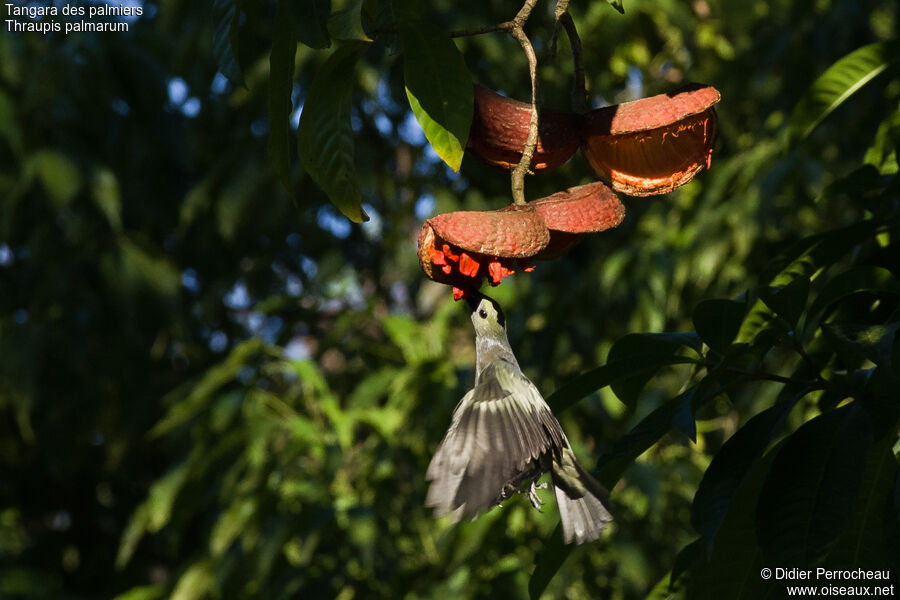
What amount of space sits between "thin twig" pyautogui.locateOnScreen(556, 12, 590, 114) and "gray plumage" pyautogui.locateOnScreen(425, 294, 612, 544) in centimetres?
16

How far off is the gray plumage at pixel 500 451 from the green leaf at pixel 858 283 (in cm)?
30

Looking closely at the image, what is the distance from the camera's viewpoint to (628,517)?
1.97m

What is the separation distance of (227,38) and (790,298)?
464mm

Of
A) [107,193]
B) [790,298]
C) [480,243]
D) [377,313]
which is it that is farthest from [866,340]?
[107,193]

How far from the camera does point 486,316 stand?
2.05 ft

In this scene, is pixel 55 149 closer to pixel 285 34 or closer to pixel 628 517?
pixel 628 517

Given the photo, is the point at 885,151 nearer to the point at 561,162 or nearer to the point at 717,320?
the point at 717,320

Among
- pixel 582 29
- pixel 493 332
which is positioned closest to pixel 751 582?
pixel 493 332

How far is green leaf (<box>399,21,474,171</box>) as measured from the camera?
62cm

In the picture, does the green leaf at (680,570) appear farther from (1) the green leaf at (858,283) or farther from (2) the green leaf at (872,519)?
(1) the green leaf at (858,283)

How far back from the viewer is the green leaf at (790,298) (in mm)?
735

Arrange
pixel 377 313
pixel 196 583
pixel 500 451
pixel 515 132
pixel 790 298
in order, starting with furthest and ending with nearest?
pixel 377 313 → pixel 196 583 → pixel 790 298 → pixel 515 132 → pixel 500 451

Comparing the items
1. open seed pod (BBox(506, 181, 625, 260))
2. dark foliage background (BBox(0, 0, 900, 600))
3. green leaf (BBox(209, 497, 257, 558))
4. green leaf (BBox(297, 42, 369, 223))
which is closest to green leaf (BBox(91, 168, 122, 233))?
dark foliage background (BBox(0, 0, 900, 600))

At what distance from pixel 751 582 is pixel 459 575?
964mm
